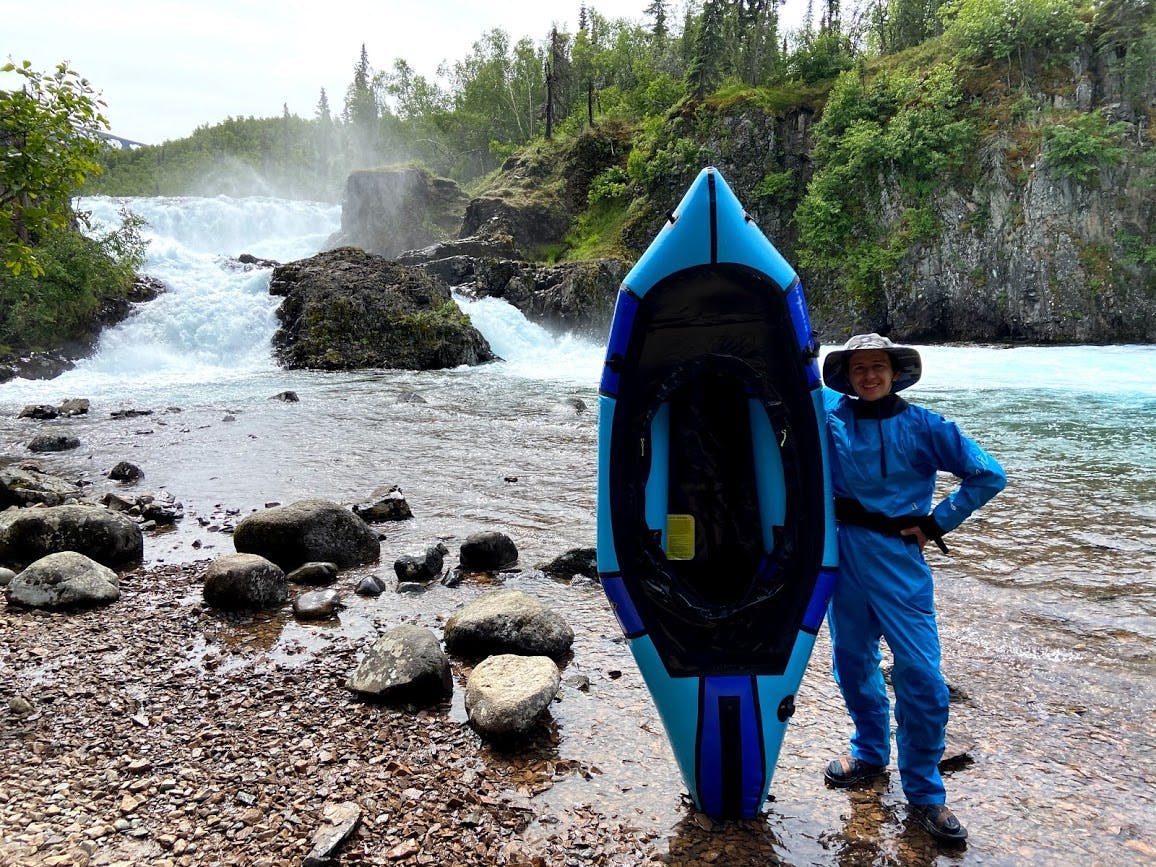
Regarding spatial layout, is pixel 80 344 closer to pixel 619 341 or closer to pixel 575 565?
pixel 575 565

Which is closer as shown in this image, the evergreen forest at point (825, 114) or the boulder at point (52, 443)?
the boulder at point (52, 443)

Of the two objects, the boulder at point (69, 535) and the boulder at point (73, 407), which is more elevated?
the boulder at point (73, 407)

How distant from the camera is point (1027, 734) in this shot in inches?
123

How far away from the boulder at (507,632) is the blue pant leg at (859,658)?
5.82ft

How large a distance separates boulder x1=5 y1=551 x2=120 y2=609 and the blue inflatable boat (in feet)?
12.7

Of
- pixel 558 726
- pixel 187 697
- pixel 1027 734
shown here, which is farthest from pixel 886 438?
pixel 187 697

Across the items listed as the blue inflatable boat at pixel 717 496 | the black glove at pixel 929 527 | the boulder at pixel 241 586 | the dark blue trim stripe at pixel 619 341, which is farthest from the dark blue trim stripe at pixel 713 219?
the boulder at pixel 241 586

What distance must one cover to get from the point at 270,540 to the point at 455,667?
249 centimetres

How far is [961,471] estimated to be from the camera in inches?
98.4

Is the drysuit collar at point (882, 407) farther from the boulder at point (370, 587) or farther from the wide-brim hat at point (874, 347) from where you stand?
the boulder at point (370, 587)

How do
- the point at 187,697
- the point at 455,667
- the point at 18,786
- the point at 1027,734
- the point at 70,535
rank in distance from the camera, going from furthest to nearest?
the point at 70,535, the point at 455,667, the point at 187,697, the point at 1027,734, the point at 18,786

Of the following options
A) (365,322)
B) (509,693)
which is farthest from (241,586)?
(365,322)

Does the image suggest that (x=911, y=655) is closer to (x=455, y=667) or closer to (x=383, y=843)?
(x=383, y=843)

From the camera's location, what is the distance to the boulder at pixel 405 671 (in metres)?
3.37
